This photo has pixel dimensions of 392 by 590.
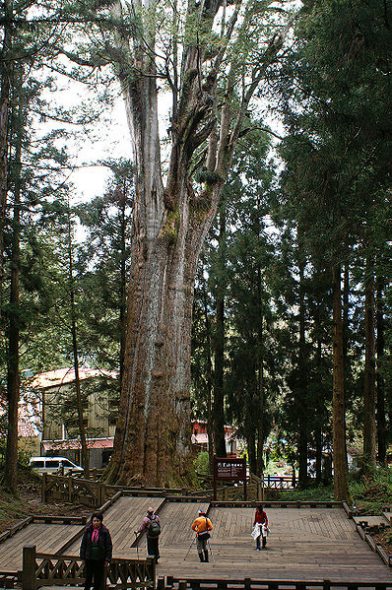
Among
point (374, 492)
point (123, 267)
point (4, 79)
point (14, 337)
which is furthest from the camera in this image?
point (123, 267)

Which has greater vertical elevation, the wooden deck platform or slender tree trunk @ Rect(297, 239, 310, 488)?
slender tree trunk @ Rect(297, 239, 310, 488)

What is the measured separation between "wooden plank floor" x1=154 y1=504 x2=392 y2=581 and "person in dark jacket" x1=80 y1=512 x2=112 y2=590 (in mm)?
1461

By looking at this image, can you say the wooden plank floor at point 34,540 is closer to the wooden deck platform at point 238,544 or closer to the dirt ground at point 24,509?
the wooden deck platform at point 238,544

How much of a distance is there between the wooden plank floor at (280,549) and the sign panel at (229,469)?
682 mm

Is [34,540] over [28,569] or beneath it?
beneath

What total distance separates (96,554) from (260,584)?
2047mm

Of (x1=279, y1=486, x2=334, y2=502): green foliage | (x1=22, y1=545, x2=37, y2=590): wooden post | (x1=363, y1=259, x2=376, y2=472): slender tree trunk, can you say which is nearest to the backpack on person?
(x1=22, y1=545, x2=37, y2=590): wooden post

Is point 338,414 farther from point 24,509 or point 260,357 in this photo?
point 24,509

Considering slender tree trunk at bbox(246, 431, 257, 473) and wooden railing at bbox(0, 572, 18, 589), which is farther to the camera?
slender tree trunk at bbox(246, 431, 257, 473)

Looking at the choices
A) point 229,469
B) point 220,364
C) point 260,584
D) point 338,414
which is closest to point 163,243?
point 229,469

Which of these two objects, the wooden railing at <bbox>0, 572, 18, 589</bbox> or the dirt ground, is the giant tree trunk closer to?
the dirt ground

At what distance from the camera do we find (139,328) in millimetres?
14734

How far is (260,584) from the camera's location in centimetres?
728

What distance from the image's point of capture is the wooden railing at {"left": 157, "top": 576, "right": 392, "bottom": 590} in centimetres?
→ 715
